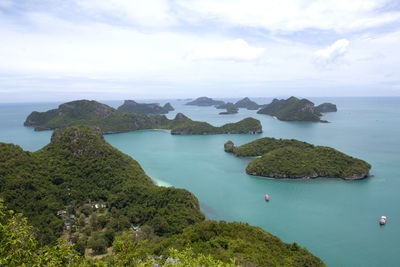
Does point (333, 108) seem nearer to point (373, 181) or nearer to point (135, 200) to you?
point (373, 181)

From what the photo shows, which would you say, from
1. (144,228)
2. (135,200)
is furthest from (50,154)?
(144,228)

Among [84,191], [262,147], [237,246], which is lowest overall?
[237,246]

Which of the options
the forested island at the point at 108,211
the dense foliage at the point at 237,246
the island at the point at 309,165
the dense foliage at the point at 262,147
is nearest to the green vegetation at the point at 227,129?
the dense foliage at the point at 262,147

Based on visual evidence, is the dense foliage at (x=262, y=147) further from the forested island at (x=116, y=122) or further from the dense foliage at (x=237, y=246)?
the dense foliage at (x=237, y=246)

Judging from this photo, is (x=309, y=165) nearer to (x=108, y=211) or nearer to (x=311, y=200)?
(x=311, y=200)

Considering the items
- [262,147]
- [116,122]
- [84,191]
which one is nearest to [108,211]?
[84,191]

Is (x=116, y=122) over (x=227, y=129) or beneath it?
over

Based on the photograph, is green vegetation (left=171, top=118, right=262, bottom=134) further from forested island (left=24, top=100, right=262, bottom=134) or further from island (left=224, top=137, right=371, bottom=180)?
island (left=224, top=137, right=371, bottom=180)

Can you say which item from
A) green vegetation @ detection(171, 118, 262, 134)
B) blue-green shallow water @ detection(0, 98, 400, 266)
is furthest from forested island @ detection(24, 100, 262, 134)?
blue-green shallow water @ detection(0, 98, 400, 266)
